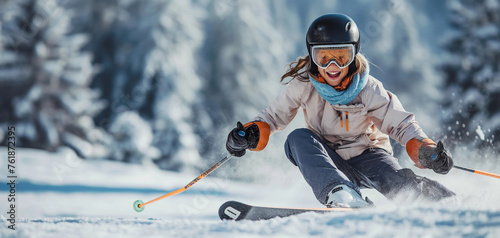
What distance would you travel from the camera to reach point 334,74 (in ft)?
8.03

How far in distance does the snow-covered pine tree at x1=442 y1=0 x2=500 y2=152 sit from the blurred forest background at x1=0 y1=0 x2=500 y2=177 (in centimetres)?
2

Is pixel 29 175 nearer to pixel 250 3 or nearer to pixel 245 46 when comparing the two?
pixel 245 46

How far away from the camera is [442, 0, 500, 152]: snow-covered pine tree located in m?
10.1

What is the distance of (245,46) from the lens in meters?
12.1

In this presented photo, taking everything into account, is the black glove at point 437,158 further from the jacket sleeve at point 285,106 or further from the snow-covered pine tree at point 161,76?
the snow-covered pine tree at point 161,76

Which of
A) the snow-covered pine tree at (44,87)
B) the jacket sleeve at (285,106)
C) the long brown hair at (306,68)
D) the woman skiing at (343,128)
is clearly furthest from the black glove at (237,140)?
the snow-covered pine tree at (44,87)

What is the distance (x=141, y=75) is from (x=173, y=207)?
6707mm

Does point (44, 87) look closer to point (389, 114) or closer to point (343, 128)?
point (343, 128)

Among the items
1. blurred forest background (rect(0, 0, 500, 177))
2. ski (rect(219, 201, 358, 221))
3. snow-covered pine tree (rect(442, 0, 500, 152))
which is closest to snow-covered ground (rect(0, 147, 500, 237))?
ski (rect(219, 201, 358, 221))

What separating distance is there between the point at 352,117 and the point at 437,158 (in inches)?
21.7

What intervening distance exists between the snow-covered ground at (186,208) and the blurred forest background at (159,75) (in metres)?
1.33

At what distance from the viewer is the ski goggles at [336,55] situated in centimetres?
239

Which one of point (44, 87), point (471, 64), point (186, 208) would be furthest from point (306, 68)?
point (471, 64)

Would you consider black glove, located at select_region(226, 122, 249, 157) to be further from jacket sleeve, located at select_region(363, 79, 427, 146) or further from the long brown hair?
jacket sleeve, located at select_region(363, 79, 427, 146)
